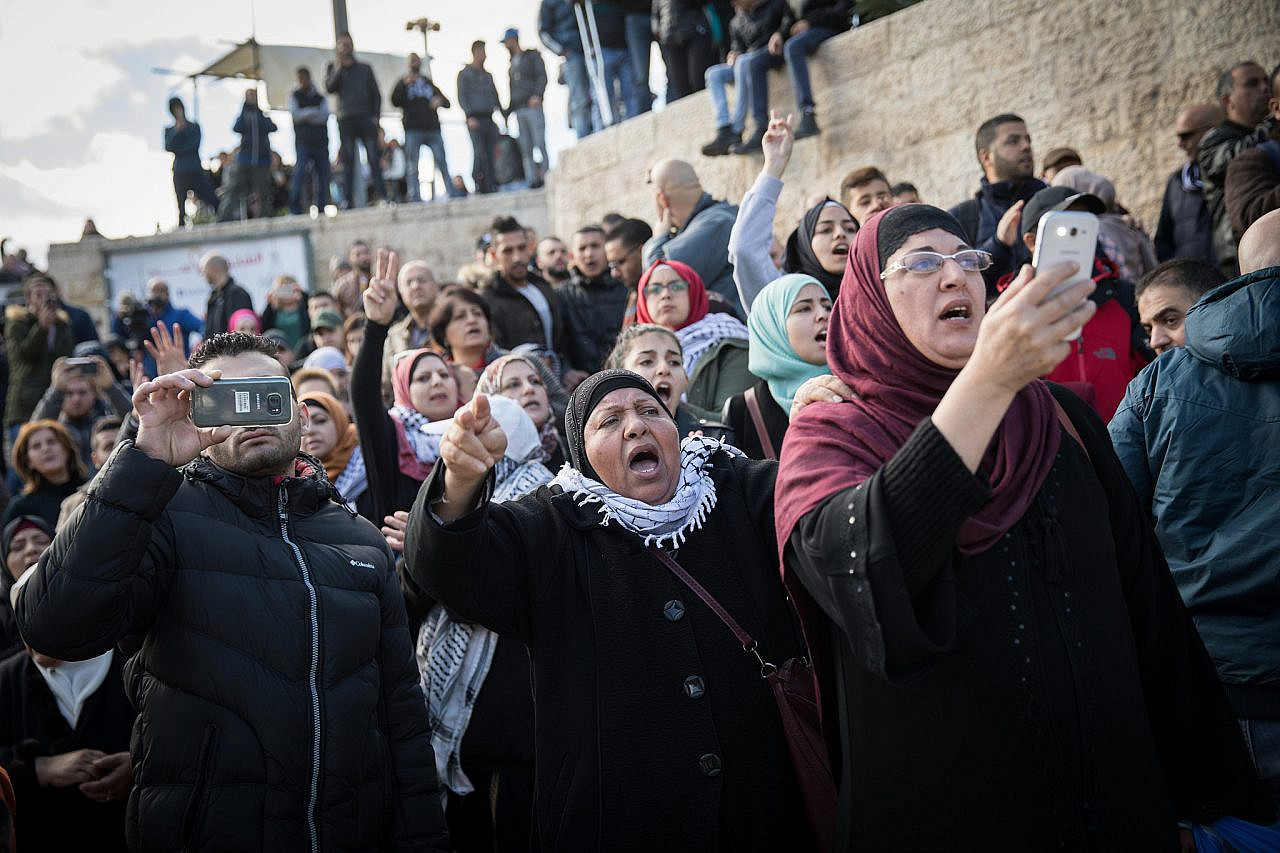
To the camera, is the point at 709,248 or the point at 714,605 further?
the point at 709,248

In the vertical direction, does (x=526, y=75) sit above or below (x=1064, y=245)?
above

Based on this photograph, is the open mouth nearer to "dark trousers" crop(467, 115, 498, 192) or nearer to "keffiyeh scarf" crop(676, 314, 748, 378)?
"keffiyeh scarf" crop(676, 314, 748, 378)

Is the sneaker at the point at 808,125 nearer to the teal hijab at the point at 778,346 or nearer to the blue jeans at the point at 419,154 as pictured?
the teal hijab at the point at 778,346

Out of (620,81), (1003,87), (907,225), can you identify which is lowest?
(907,225)

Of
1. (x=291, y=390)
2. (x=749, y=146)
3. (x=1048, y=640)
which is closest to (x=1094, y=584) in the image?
(x=1048, y=640)

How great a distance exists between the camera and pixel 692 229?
20.5 ft

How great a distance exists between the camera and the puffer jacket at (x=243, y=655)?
8.59 ft

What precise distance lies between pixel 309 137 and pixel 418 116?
1851 millimetres

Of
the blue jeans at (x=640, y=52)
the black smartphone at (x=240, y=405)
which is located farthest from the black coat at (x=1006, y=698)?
the blue jeans at (x=640, y=52)

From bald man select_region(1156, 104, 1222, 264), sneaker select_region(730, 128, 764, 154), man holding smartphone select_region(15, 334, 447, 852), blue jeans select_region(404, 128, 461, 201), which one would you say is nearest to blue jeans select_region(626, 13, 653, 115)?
sneaker select_region(730, 128, 764, 154)

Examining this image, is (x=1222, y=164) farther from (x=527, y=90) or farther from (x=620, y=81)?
(x=527, y=90)

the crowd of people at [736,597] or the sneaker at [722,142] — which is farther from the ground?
the sneaker at [722,142]

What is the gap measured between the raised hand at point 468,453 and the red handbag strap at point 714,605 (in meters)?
0.58

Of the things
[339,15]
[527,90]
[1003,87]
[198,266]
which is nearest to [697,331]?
[1003,87]
